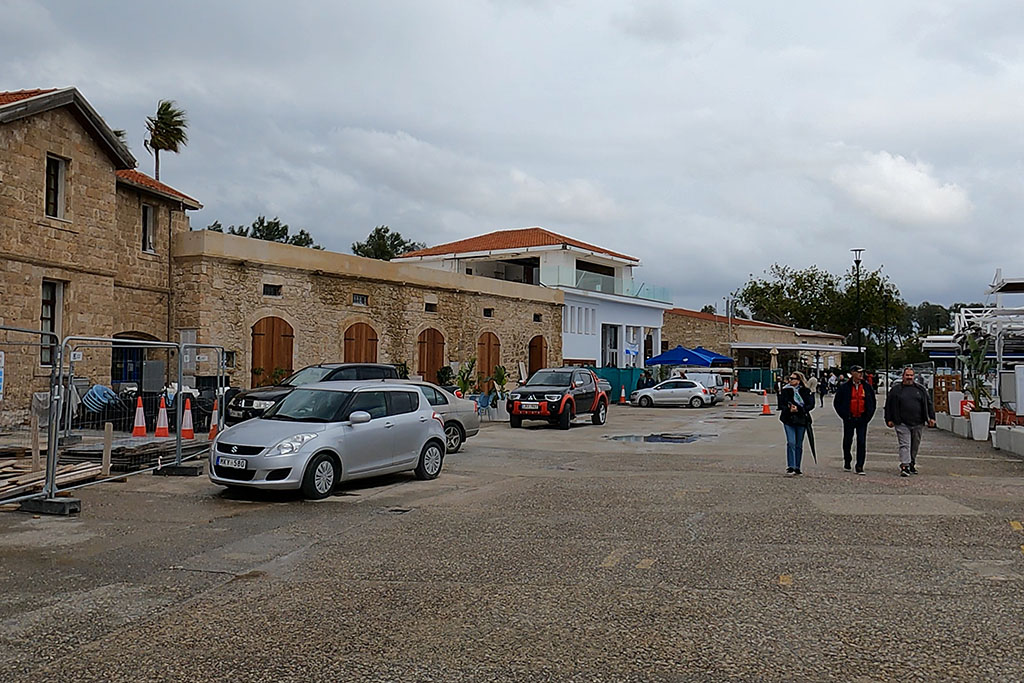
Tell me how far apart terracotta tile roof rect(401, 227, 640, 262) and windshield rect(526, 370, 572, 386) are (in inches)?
813

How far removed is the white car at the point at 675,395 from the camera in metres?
41.1

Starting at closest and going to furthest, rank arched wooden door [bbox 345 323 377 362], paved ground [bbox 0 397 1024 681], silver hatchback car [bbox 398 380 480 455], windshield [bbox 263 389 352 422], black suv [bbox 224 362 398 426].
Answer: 1. paved ground [bbox 0 397 1024 681]
2. windshield [bbox 263 389 352 422]
3. silver hatchback car [bbox 398 380 480 455]
4. black suv [bbox 224 362 398 426]
5. arched wooden door [bbox 345 323 377 362]

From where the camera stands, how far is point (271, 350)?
88.8 ft

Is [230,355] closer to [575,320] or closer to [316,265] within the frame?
[316,265]

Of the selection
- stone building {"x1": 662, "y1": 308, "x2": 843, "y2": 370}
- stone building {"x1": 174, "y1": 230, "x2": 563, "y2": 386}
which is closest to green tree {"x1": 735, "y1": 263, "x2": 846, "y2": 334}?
stone building {"x1": 662, "y1": 308, "x2": 843, "y2": 370}

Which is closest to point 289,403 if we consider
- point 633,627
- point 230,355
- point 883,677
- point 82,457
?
point 82,457

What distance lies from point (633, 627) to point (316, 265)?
2372 centimetres

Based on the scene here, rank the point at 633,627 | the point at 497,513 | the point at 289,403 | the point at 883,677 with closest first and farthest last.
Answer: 1. the point at 883,677
2. the point at 633,627
3. the point at 497,513
4. the point at 289,403

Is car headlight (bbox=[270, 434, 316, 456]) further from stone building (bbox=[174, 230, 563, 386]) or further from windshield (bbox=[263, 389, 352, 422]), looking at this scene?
stone building (bbox=[174, 230, 563, 386])

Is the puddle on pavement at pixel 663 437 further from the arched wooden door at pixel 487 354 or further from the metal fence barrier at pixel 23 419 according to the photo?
the metal fence barrier at pixel 23 419

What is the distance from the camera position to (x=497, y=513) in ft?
35.4

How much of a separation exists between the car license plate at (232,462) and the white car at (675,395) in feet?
102

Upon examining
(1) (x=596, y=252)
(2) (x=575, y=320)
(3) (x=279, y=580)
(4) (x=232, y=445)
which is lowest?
(3) (x=279, y=580)

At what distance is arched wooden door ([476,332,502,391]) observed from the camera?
36781 millimetres
